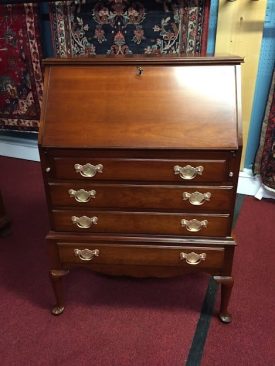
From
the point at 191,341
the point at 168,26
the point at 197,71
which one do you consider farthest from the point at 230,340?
the point at 168,26

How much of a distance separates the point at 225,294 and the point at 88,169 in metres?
0.81

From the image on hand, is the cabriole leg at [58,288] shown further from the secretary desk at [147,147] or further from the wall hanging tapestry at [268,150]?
the wall hanging tapestry at [268,150]

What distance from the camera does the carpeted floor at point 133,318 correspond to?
133 centimetres

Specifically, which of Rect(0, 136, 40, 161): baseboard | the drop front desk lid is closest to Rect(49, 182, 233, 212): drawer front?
the drop front desk lid

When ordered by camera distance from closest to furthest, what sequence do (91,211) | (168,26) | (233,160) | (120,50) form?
(233,160)
(91,211)
(168,26)
(120,50)

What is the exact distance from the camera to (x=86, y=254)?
137cm

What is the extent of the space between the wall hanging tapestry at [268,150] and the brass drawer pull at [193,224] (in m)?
1.20

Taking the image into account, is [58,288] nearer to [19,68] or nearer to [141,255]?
[141,255]

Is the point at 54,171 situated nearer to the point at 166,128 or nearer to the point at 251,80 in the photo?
the point at 166,128

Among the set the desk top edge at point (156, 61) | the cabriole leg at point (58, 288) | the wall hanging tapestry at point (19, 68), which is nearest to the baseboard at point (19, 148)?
the wall hanging tapestry at point (19, 68)

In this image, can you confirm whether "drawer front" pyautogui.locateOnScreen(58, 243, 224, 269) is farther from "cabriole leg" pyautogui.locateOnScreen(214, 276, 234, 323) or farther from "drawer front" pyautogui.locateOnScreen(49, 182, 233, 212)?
"drawer front" pyautogui.locateOnScreen(49, 182, 233, 212)

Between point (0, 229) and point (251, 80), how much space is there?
1.91 m

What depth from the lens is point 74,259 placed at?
4.57 ft

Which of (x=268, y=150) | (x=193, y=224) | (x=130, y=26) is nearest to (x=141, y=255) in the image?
(x=193, y=224)
